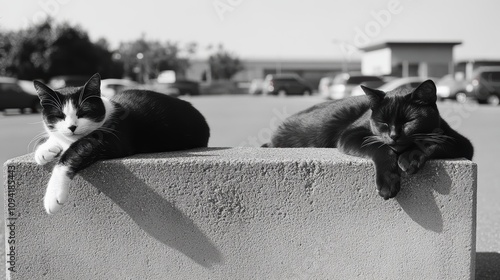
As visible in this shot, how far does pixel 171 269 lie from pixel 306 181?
881 mm

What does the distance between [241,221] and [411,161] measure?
95cm

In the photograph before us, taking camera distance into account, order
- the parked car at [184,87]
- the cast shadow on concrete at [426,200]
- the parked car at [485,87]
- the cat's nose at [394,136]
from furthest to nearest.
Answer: the parked car at [184,87] < the parked car at [485,87] < the cast shadow on concrete at [426,200] < the cat's nose at [394,136]

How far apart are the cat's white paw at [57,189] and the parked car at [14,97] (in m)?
21.4

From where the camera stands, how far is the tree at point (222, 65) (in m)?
77.3

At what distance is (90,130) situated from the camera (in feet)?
10.6

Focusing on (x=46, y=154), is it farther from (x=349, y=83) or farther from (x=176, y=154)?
(x=349, y=83)

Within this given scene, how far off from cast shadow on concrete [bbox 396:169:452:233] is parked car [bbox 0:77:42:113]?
21996 mm

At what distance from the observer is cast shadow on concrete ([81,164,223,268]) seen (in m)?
3.17

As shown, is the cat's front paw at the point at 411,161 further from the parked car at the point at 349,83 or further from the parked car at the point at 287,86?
the parked car at the point at 287,86

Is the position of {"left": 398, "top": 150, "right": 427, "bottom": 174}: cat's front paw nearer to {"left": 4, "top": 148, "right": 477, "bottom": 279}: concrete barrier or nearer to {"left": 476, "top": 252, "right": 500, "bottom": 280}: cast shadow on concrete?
{"left": 4, "top": 148, "right": 477, "bottom": 279}: concrete barrier

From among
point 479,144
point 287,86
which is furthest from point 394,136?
point 287,86

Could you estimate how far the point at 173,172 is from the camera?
317cm

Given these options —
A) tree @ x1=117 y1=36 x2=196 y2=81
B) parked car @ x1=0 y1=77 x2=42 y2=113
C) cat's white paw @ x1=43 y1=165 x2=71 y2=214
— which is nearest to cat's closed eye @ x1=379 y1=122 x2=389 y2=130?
cat's white paw @ x1=43 y1=165 x2=71 y2=214

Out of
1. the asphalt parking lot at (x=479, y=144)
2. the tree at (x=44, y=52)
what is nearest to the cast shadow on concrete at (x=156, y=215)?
the asphalt parking lot at (x=479, y=144)
